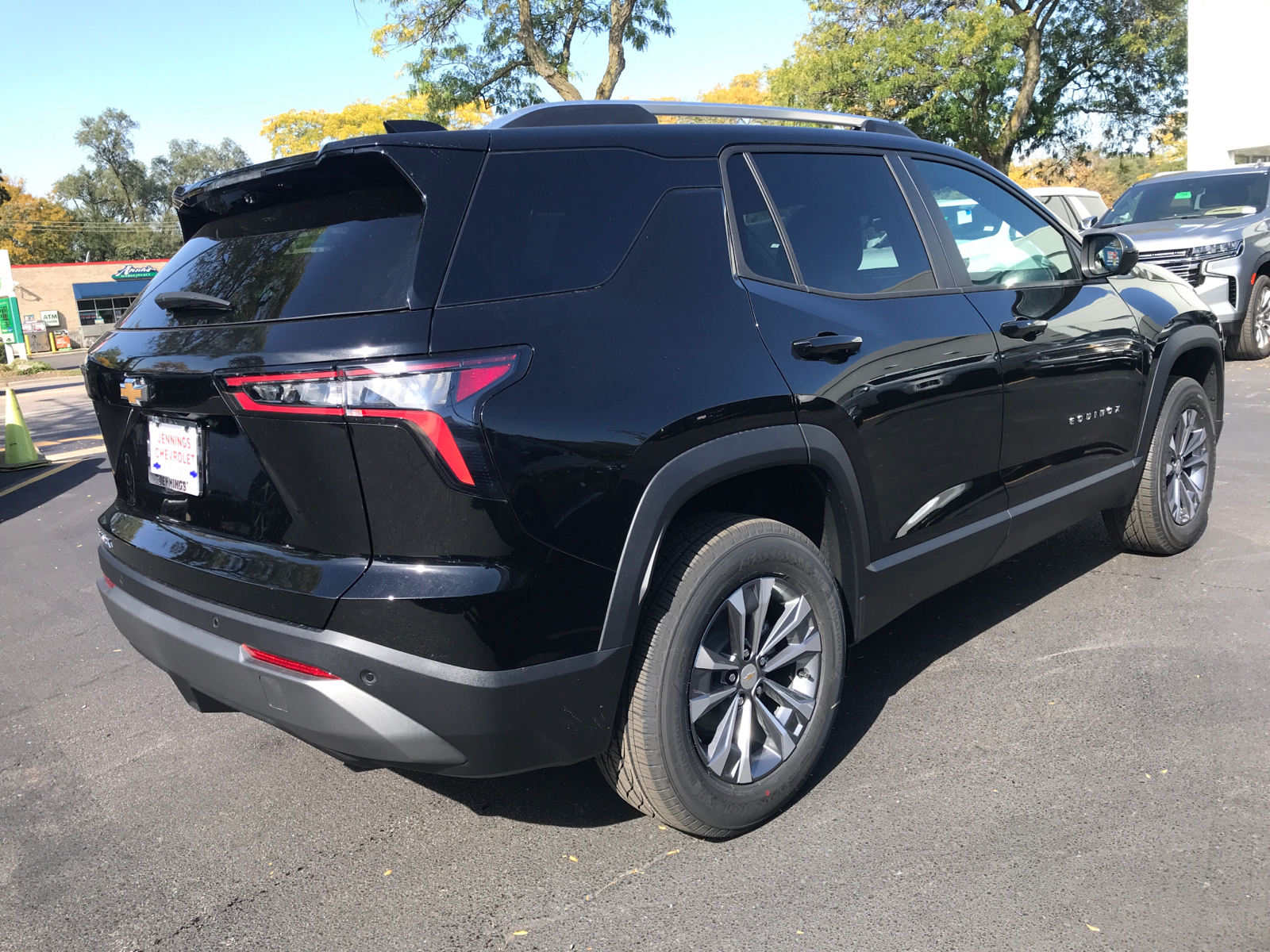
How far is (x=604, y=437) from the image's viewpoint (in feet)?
7.49

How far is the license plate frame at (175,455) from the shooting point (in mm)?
2486

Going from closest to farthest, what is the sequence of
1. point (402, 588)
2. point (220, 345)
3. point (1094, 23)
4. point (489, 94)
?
1. point (402, 588)
2. point (220, 345)
3. point (489, 94)
4. point (1094, 23)

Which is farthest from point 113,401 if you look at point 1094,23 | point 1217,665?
point 1094,23

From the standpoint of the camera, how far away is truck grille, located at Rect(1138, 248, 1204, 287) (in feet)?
34.2

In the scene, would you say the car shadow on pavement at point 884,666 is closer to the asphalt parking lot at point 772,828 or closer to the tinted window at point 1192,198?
the asphalt parking lot at point 772,828

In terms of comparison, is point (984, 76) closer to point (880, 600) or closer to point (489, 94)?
point (489, 94)

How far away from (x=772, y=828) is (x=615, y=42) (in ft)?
58.6

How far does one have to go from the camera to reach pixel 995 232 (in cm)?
379

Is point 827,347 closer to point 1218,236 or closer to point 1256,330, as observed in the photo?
point 1218,236

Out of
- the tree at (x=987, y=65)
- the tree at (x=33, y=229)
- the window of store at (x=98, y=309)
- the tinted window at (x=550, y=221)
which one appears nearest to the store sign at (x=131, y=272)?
the window of store at (x=98, y=309)

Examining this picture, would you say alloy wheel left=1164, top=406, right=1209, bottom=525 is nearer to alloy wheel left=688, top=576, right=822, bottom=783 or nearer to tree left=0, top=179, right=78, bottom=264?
alloy wheel left=688, top=576, right=822, bottom=783

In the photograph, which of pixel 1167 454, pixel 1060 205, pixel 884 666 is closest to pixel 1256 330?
pixel 1060 205

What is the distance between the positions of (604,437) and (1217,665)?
8.86 feet

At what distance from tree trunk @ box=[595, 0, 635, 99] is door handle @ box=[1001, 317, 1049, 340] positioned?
15.7 m
